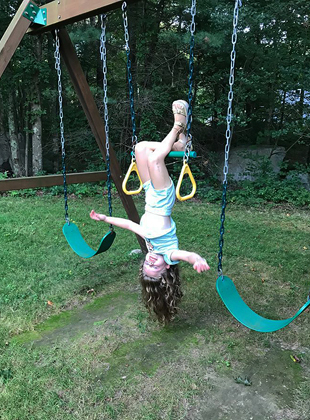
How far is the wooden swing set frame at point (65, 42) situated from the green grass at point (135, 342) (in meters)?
1.25

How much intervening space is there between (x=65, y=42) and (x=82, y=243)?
2.13 m

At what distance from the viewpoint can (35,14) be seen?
120 inches

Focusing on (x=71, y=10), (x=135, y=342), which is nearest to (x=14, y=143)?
(x=71, y=10)

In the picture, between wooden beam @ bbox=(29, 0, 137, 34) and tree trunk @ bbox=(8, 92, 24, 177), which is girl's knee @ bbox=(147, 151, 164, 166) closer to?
wooden beam @ bbox=(29, 0, 137, 34)

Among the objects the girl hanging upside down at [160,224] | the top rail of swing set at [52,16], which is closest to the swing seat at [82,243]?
the girl hanging upside down at [160,224]

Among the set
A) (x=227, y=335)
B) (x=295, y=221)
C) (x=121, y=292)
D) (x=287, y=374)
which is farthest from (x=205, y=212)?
(x=287, y=374)

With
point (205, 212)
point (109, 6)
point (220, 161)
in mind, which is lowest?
point (205, 212)

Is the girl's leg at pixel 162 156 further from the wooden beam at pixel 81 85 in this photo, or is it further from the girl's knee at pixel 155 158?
the wooden beam at pixel 81 85

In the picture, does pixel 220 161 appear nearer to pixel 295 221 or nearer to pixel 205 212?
pixel 205 212

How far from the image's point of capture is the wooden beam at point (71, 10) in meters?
2.71

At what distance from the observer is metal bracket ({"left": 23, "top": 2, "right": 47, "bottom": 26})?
9.78 feet

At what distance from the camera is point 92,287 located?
4027mm

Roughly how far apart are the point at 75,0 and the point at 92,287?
302 centimetres

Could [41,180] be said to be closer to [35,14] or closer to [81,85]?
[81,85]
